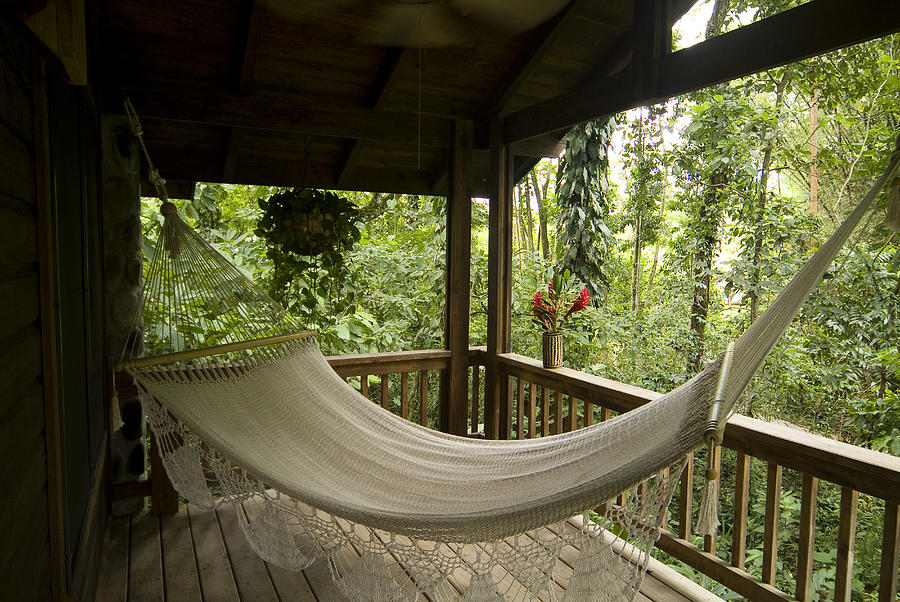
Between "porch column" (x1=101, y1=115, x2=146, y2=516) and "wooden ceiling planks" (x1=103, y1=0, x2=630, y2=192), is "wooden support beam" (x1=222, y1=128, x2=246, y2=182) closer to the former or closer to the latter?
"wooden ceiling planks" (x1=103, y1=0, x2=630, y2=192)

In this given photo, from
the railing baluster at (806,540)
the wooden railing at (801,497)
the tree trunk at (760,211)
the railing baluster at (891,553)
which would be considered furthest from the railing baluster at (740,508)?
the tree trunk at (760,211)

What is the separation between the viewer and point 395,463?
1.76 metres

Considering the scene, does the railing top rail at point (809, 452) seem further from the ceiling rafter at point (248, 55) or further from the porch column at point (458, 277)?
the ceiling rafter at point (248, 55)

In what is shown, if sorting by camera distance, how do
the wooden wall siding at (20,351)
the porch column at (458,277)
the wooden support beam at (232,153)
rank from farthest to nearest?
the porch column at (458,277) < the wooden support beam at (232,153) < the wooden wall siding at (20,351)

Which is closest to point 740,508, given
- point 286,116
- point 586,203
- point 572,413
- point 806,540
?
point 806,540

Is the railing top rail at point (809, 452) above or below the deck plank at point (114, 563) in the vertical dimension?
above

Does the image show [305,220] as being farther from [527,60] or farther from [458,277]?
[527,60]

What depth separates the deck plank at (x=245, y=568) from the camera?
6.49 ft

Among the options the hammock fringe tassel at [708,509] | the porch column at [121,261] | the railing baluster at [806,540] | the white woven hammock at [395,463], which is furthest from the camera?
the porch column at [121,261]

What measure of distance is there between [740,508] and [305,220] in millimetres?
2084

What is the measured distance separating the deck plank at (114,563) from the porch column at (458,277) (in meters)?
1.54

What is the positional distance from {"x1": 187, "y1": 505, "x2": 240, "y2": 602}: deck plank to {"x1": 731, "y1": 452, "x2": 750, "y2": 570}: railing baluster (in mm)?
1655

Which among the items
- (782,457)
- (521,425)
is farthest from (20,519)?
(521,425)

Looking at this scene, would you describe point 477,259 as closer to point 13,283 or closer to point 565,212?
point 565,212
